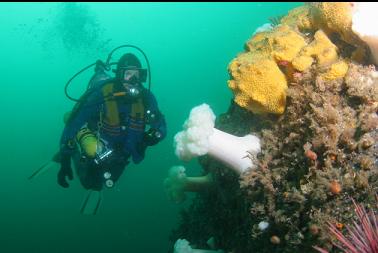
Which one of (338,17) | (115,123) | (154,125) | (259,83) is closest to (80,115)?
(115,123)

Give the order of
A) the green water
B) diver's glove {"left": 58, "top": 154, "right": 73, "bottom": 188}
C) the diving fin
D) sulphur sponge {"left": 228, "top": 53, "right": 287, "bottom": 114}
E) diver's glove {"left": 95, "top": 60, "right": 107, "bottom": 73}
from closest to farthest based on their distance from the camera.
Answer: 1. sulphur sponge {"left": 228, "top": 53, "right": 287, "bottom": 114}
2. diver's glove {"left": 58, "top": 154, "right": 73, "bottom": 188}
3. the diving fin
4. diver's glove {"left": 95, "top": 60, "right": 107, "bottom": 73}
5. the green water

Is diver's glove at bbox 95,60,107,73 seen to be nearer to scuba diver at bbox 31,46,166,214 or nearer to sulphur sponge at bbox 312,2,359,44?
scuba diver at bbox 31,46,166,214

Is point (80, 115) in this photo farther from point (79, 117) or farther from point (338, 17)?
point (338, 17)

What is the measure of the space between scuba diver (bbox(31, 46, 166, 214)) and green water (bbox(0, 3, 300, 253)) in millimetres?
1312

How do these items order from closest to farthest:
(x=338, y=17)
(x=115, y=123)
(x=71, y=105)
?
(x=338, y=17)
(x=115, y=123)
(x=71, y=105)

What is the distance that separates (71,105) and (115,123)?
144 ft

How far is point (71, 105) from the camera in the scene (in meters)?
47.1

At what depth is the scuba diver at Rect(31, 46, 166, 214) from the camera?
575cm

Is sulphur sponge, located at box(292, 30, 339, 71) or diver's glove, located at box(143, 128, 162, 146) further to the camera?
diver's glove, located at box(143, 128, 162, 146)

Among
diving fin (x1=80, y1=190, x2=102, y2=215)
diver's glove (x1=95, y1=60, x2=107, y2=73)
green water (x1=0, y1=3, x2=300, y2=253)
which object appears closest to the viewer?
diving fin (x1=80, y1=190, x2=102, y2=215)

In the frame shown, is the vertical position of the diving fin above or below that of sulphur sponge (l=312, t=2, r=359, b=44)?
below

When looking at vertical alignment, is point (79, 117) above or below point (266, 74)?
below

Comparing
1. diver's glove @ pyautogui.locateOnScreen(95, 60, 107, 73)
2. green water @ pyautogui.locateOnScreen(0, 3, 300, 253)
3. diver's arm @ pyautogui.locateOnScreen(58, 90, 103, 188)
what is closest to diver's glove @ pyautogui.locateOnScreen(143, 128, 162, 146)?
diver's arm @ pyautogui.locateOnScreen(58, 90, 103, 188)

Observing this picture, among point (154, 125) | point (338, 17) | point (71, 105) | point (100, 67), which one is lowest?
point (71, 105)
